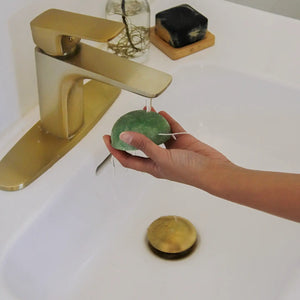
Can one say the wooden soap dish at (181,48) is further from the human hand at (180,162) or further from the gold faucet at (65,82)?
the human hand at (180,162)

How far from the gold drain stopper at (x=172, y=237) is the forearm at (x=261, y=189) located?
187 millimetres

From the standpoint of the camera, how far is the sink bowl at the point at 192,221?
26.5 inches

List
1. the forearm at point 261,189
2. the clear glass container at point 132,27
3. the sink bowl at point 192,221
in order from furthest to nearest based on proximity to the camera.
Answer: the clear glass container at point 132,27 → the sink bowl at point 192,221 → the forearm at point 261,189

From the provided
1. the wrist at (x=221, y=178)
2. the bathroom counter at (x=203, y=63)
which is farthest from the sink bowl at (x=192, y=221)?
the wrist at (x=221, y=178)

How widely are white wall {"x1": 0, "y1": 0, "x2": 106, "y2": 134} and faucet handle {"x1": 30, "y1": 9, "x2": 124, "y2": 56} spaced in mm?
78

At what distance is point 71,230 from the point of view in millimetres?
714

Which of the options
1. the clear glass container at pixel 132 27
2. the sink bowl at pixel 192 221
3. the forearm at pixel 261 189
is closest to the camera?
the forearm at pixel 261 189

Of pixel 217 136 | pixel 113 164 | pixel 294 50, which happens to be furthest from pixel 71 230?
pixel 294 50

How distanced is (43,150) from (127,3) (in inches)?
12.0

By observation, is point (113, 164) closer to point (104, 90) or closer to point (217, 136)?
point (104, 90)

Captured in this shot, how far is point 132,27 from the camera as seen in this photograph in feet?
2.84

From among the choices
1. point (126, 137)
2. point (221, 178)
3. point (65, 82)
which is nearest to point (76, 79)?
point (65, 82)

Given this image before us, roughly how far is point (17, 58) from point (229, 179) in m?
0.35

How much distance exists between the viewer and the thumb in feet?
1.96
